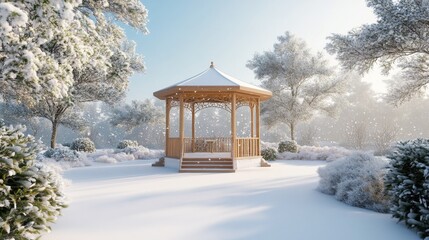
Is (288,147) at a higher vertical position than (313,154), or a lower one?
higher

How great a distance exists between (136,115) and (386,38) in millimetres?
25527

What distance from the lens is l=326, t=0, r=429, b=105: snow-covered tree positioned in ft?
37.2

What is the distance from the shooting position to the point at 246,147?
43.0 ft

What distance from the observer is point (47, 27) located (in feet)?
14.7

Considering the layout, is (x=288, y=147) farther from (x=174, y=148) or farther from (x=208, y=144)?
(x=174, y=148)

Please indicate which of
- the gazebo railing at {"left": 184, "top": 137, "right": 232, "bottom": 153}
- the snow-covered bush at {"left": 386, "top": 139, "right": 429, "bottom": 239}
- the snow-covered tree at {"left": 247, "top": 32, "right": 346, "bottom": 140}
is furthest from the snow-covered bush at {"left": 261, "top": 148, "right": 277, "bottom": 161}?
the snow-covered bush at {"left": 386, "top": 139, "right": 429, "bottom": 239}

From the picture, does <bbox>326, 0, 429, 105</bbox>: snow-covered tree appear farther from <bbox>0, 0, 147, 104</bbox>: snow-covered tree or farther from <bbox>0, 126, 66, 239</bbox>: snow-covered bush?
<bbox>0, 126, 66, 239</bbox>: snow-covered bush

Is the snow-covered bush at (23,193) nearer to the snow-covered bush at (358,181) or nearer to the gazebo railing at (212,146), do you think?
the snow-covered bush at (358,181)

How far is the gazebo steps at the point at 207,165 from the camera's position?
11727 millimetres

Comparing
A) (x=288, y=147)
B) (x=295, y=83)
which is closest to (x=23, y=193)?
(x=288, y=147)

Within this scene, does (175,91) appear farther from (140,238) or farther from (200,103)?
(140,238)

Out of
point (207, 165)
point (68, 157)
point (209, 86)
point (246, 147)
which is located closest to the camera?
point (209, 86)

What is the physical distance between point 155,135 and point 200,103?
32608mm

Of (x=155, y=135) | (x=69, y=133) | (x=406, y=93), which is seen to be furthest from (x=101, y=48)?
(x=69, y=133)
